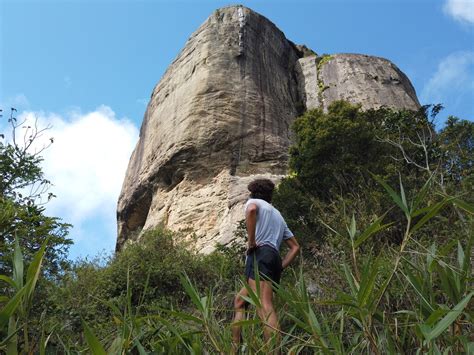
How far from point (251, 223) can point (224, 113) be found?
15540 mm

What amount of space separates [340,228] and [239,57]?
1354cm

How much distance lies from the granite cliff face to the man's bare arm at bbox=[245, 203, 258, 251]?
1095 cm

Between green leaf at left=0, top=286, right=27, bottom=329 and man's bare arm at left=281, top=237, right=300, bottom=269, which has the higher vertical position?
man's bare arm at left=281, top=237, right=300, bottom=269

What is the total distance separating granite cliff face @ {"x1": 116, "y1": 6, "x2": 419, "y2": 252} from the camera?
1809cm

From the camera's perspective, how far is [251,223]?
13.8 feet

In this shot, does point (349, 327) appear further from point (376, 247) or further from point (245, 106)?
point (245, 106)

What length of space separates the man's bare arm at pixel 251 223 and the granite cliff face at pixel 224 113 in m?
11.0

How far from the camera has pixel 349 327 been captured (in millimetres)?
2791

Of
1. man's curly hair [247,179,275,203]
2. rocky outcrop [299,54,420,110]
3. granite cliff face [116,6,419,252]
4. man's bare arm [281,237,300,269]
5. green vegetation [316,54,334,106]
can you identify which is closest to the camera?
man's bare arm [281,237,300,269]

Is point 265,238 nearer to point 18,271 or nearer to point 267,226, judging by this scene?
point 267,226

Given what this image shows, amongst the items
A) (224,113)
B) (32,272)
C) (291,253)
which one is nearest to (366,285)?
(32,272)

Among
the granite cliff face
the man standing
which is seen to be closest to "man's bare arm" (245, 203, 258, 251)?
the man standing

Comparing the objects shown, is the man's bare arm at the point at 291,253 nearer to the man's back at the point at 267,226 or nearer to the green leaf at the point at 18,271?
the man's back at the point at 267,226

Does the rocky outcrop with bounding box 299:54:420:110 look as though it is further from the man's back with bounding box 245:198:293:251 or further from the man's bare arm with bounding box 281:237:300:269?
the man's back with bounding box 245:198:293:251
